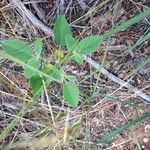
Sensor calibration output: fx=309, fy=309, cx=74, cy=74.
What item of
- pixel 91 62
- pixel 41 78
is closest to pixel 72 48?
pixel 41 78

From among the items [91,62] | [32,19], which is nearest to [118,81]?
[91,62]

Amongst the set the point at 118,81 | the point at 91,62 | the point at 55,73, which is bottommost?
the point at 118,81

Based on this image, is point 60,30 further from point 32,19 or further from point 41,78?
point 32,19

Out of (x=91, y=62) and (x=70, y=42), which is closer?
(x=70, y=42)

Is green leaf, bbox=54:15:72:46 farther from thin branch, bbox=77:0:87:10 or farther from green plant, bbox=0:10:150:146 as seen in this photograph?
thin branch, bbox=77:0:87:10

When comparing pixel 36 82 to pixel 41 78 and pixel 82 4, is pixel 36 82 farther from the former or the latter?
pixel 82 4

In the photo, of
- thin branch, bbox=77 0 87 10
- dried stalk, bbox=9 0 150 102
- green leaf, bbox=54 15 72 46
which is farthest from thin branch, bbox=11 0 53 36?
green leaf, bbox=54 15 72 46

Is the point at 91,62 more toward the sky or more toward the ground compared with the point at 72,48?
more toward the ground

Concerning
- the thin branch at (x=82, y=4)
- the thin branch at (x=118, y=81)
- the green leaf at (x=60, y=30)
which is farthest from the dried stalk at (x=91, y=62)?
the green leaf at (x=60, y=30)

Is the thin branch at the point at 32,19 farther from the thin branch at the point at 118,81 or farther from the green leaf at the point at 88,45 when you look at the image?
the green leaf at the point at 88,45
